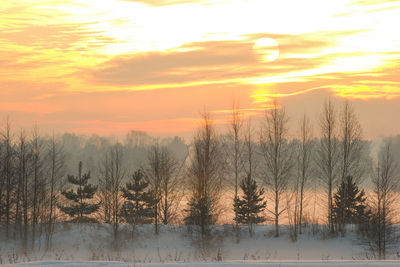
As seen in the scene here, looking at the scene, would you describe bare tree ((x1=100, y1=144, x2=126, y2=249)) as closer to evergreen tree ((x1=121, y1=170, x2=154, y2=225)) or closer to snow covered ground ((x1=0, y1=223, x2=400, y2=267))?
evergreen tree ((x1=121, y1=170, x2=154, y2=225))

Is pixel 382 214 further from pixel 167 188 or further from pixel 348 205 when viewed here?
pixel 167 188

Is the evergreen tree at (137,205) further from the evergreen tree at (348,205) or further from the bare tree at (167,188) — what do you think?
the evergreen tree at (348,205)

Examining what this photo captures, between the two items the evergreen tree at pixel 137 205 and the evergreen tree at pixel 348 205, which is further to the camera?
the evergreen tree at pixel 137 205

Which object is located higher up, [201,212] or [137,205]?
[201,212]

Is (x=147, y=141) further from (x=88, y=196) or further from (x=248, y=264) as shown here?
(x=248, y=264)

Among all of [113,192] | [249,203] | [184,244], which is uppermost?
[113,192]

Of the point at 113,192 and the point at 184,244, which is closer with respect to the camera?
the point at 184,244

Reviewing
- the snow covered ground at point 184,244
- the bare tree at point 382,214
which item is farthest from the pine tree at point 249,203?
the bare tree at point 382,214

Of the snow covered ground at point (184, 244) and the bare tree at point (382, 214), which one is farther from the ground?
the bare tree at point (382, 214)

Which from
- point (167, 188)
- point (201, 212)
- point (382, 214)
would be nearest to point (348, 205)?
point (382, 214)

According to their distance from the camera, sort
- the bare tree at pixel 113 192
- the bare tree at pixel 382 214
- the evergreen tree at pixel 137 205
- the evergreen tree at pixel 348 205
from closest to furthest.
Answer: the bare tree at pixel 382 214 < the evergreen tree at pixel 348 205 < the bare tree at pixel 113 192 < the evergreen tree at pixel 137 205

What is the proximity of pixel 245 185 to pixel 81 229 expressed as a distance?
52.9 feet

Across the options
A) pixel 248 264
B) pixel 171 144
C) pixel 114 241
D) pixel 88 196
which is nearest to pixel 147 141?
pixel 171 144

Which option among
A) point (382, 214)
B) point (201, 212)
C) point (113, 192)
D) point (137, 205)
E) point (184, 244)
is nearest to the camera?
point (382, 214)
